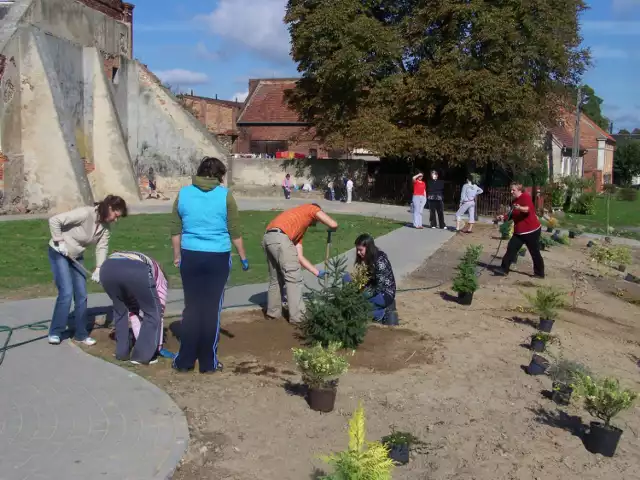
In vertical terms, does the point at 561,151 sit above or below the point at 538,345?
above

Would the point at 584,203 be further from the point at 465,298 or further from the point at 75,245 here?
the point at 75,245

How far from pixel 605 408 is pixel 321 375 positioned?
213 centimetres

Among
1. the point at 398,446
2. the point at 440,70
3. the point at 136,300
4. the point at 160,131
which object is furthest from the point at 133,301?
the point at 160,131

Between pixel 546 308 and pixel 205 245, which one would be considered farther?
pixel 546 308

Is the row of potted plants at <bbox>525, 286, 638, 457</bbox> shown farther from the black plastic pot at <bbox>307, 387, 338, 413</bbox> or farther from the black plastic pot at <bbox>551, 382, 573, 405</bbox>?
the black plastic pot at <bbox>307, 387, 338, 413</bbox>

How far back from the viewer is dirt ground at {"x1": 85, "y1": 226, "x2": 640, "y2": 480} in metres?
4.73

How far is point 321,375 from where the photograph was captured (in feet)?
17.8

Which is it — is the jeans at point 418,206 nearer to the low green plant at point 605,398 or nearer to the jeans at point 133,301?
the jeans at point 133,301

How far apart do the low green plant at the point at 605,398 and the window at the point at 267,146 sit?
4512cm

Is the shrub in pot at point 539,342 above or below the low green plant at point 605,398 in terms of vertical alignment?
below

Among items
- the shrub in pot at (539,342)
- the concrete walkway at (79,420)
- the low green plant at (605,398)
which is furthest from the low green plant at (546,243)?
Result: the concrete walkway at (79,420)

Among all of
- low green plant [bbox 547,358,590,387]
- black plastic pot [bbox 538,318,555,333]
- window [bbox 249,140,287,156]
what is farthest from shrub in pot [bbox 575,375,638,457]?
window [bbox 249,140,287,156]

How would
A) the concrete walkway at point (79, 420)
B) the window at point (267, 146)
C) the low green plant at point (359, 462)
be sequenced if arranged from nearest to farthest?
the low green plant at point (359, 462)
the concrete walkway at point (79, 420)
the window at point (267, 146)

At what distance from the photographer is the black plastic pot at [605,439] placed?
16.4 ft
